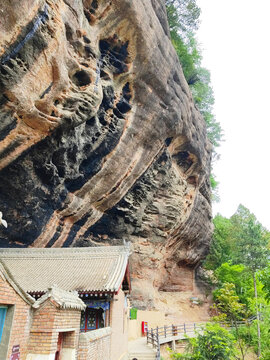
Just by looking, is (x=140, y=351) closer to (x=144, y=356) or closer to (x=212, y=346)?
(x=144, y=356)

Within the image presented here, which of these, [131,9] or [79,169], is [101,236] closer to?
[79,169]

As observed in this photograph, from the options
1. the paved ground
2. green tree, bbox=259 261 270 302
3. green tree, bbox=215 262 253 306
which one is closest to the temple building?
the paved ground

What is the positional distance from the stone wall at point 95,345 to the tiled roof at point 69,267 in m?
1.66

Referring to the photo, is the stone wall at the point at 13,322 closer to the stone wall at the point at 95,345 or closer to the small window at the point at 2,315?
the small window at the point at 2,315

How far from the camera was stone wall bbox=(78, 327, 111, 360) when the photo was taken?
6.40 m

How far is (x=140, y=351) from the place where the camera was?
14312 mm

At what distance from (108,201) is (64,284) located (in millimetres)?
5988

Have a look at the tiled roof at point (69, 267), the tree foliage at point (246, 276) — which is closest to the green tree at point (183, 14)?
the tree foliage at point (246, 276)

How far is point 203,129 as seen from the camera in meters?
21.7

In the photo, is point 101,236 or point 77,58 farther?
point 101,236

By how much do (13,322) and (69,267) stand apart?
810 centimetres

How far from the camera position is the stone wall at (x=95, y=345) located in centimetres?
640

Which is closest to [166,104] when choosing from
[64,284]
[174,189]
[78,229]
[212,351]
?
[174,189]

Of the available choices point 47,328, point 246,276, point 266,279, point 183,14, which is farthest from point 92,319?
point 183,14
